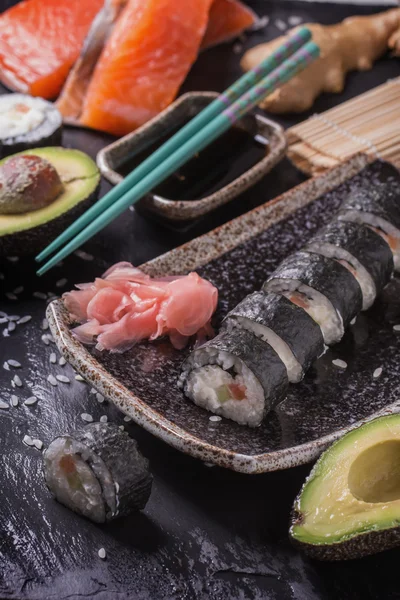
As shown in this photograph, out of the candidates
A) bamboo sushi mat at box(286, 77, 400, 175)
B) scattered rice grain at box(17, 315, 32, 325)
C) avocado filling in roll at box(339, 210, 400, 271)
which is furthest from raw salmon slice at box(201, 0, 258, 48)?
scattered rice grain at box(17, 315, 32, 325)

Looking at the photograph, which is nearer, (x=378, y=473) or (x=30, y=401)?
(x=378, y=473)

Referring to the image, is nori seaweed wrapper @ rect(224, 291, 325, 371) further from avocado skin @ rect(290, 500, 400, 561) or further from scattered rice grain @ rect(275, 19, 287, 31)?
scattered rice grain @ rect(275, 19, 287, 31)

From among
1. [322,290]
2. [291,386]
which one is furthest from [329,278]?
[291,386]

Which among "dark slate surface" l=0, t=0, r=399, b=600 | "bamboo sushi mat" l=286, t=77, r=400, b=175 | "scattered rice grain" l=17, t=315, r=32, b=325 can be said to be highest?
"bamboo sushi mat" l=286, t=77, r=400, b=175

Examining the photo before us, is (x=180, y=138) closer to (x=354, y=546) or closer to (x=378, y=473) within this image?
(x=378, y=473)

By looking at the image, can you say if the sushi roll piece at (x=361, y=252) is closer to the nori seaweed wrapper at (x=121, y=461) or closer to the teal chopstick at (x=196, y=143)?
the teal chopstick at (x=196, y=143)

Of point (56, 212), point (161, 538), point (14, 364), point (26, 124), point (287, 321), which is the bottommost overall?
point (161, 538)

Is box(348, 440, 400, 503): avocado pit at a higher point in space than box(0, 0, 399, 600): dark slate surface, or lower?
higher

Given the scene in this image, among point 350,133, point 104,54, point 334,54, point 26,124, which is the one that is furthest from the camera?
point 334,54
